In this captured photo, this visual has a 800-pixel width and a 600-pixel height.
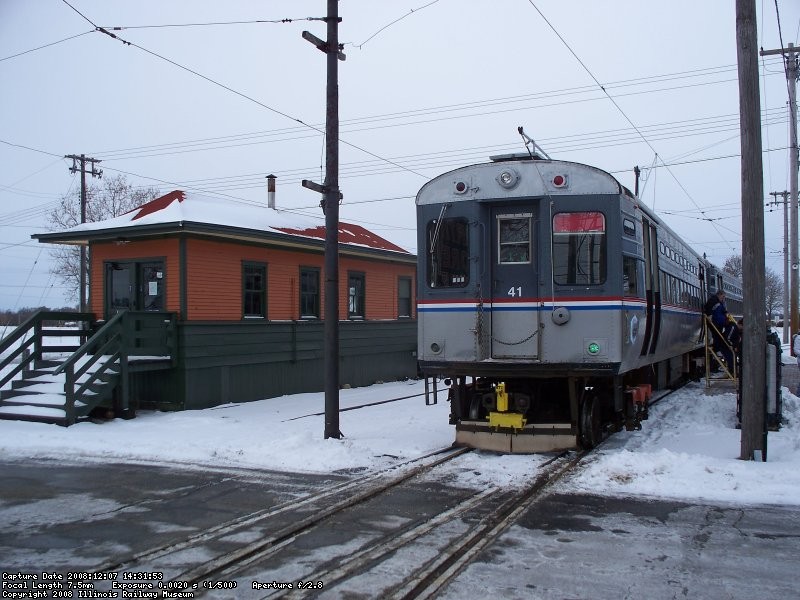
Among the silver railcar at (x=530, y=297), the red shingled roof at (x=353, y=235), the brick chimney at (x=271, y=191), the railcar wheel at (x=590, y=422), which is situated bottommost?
the railcar wheel at (x=590, y=422)

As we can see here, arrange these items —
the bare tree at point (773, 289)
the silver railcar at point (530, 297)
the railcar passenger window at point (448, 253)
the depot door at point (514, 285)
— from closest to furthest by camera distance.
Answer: the silver railcar at point (530, 297) < the depot door at point (514, 285) < the railcar passenger window at point (448, 253) < the bare tree at point (773, 289)

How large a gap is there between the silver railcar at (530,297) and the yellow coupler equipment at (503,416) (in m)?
0.01

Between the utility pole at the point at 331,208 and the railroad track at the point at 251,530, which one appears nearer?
the railroad track at the point at 251,530

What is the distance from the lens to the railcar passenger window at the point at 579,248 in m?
8.79

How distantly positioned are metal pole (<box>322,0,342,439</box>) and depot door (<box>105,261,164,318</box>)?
5616 mm

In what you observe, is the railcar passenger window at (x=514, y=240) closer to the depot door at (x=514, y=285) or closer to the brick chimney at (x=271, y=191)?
the depot door at (x=514, y=285)

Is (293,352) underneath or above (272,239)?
underneath

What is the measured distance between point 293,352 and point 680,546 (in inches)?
480

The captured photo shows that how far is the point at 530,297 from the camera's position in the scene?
29.6 ft

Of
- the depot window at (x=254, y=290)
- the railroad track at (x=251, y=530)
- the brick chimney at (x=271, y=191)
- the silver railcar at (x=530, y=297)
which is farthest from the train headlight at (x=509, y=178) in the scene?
the brick chimney at (x=271, y=191)

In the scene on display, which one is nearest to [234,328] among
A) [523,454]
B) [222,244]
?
[222,244]

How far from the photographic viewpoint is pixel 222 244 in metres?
15.0

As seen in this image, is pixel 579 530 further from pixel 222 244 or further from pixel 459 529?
pixel 222 244

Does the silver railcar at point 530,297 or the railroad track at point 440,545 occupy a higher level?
the silver railcar at point 530,297
